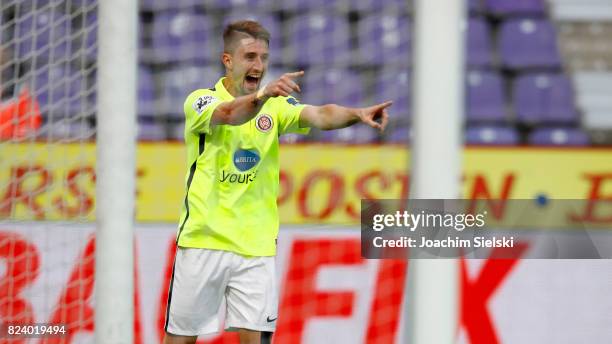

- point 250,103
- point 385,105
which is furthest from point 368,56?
point 385,105

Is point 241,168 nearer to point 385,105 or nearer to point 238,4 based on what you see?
point 385,105

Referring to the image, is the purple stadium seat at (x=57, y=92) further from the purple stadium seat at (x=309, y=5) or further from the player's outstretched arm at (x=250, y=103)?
the purple stadium seat at (x=309, y=5)

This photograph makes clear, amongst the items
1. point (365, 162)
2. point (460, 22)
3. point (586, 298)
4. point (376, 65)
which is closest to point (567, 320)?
point (586, 298)

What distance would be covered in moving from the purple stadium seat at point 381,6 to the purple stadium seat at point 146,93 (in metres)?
1.19

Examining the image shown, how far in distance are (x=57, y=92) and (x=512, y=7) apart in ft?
10.7

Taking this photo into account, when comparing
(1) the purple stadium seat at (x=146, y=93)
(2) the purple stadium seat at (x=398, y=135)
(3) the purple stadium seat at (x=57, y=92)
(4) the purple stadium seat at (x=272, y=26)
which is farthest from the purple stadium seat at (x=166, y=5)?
(2) the purple stadium seat at (x=398, y=135)

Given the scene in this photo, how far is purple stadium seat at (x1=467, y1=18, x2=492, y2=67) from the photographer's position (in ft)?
19.8

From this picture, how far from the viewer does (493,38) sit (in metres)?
6.31

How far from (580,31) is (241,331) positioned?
4478mm

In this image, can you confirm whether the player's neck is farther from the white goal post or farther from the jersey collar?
the white goal post

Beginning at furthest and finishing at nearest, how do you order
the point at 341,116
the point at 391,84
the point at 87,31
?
the point at 391,84 → the point at 87,31 → the point at 341,116

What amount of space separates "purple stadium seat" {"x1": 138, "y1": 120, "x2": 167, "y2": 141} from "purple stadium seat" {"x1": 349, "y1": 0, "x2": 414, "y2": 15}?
1.22m

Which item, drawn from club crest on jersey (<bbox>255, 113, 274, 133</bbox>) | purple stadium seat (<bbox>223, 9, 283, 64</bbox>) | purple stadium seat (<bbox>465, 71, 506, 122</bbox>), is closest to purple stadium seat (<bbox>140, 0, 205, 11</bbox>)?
purple stadium seat (<bbox>223, 9, 283, 64</bbox>)

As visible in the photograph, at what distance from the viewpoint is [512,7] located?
6.46 m
